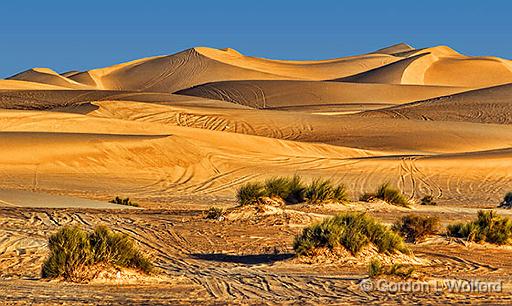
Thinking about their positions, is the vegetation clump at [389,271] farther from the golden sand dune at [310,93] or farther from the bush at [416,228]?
the golden sand dune at [310,93]

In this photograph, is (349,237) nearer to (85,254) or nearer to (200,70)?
(85,254)

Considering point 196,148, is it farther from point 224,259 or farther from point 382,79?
point 382,79

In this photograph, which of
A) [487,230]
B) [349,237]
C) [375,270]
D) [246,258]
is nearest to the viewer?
[375,270]

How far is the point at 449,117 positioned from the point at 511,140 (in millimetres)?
18846

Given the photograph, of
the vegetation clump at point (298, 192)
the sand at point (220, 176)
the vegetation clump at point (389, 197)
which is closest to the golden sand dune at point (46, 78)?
the sand at point (220, 176)

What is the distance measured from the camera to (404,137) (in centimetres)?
5503

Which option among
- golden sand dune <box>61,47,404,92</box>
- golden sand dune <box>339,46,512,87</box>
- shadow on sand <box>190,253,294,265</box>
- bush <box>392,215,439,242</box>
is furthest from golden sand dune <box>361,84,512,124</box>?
shadow on sand <box>190,253,294,265</box>

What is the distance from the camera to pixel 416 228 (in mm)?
17328

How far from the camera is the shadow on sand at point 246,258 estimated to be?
14407 millimetres

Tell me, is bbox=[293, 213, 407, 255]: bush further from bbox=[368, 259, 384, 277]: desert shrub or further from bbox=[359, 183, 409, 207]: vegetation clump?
bbox=[359, 183, 409, 207]: vegetation clump

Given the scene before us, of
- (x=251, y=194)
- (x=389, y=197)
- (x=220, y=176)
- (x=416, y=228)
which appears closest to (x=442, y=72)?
(x=220, y=176)

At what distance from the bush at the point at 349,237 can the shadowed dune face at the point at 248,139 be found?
49.3 ft

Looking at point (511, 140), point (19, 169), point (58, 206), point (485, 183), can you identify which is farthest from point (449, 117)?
point (58, 206)

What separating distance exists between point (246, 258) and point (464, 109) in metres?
65.3
